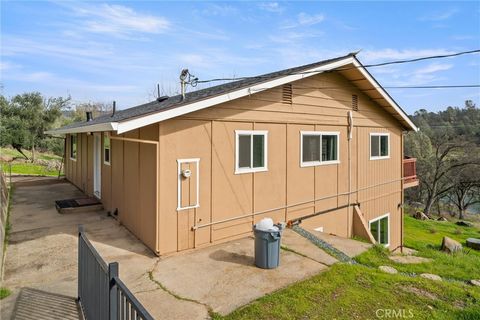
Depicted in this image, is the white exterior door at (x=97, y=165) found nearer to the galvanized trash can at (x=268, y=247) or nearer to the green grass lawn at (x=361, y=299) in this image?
the galvanized trash can at (x=268, y=247)

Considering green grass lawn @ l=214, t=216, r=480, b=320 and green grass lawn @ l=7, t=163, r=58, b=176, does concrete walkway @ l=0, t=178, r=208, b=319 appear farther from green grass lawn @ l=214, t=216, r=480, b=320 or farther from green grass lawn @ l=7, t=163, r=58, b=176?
green grass lawn @ l=7, t=163, r=58, b=176

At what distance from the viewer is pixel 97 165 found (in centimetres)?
1132

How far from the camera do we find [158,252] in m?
6.44

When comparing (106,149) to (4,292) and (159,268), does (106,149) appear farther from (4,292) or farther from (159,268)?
(4,292)

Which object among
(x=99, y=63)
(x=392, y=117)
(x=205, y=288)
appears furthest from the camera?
(x=99, y=63)

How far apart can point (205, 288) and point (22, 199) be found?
998cm

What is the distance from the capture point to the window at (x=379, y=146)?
12.0 metres

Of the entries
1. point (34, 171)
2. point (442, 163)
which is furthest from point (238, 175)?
point (442, 163)

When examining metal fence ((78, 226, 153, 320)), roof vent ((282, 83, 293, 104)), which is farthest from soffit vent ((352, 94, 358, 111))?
metal fence ((78, 226, 153, 320))

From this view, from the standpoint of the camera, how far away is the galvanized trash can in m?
5.93

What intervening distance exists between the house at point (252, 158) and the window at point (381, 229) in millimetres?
43

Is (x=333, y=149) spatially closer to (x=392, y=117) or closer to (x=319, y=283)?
(x=392, y=117)

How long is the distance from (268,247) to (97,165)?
803 cm

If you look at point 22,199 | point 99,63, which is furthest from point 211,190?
point 99,63
